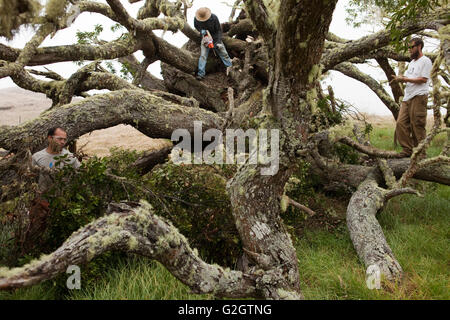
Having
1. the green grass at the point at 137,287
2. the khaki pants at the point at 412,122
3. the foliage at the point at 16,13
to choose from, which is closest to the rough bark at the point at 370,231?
the khaki pants at the point at 412,122

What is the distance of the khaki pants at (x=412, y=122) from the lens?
18.8ft

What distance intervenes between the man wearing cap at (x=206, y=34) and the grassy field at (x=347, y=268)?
4976mm

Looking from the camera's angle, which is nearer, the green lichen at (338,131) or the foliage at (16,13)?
the foliage at (16,13)

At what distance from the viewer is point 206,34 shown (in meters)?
8.30

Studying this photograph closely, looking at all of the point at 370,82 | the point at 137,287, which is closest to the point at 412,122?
the point at 370,82

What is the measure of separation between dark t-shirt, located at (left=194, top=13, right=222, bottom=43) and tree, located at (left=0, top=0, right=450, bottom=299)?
14.1 inches

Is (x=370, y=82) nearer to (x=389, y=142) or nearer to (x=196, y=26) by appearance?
(x=389, y=142)

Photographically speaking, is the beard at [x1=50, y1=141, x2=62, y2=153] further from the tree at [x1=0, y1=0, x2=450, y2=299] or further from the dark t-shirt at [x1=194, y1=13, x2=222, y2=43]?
the dark t-shirt at [x1=194, y1=13, x2=222, y2=43]

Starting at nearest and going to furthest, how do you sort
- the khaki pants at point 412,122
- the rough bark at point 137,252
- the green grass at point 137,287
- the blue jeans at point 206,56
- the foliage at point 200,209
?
the rough bark at point 137,252
the green grass at point 137,287
the foliage at point 200,209
the khaki pants at point 412,122
the blue jeans at point 206,56

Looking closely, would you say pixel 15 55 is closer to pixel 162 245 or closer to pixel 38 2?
pixel 38 2

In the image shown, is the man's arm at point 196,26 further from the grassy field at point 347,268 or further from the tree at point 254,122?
the grassy field at point 347,268

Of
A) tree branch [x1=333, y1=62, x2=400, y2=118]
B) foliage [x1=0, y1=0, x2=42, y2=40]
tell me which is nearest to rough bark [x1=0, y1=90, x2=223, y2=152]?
foliage [x1=0, y1=0, x2=42, y2=40]

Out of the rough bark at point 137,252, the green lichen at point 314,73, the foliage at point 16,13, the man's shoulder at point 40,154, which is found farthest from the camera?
the man's shoulder at point 40,154

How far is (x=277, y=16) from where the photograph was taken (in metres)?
2.71
